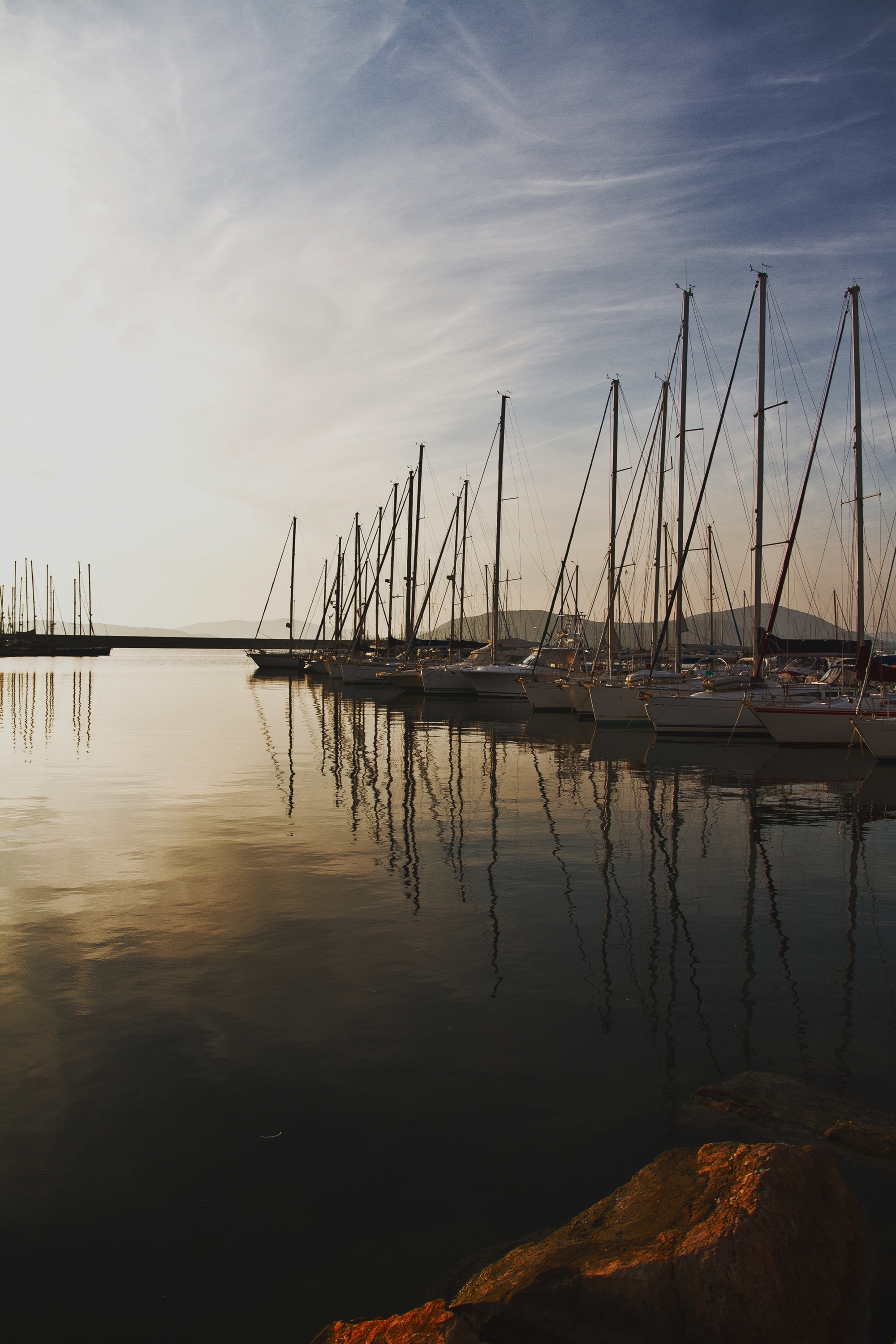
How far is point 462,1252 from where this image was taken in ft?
15.1

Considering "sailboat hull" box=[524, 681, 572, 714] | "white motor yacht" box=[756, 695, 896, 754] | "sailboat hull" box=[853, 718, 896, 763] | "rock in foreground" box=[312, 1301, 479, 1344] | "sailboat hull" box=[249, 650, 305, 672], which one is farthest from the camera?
"sailboat hull" box=[249, 650, 305, 672]

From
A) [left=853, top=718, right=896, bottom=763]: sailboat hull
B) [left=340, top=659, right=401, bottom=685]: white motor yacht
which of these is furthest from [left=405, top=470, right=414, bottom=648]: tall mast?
[left=853, top=718, right=896, bottom=763]: sailboat hull

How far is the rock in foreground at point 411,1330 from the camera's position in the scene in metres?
3.66

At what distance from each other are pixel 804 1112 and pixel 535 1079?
179 cm

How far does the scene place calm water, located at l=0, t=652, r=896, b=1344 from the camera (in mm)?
4715

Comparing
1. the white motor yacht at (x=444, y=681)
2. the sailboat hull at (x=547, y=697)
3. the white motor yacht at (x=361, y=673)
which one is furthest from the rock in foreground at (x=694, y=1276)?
the white motor yacht at (x=361, y=673)

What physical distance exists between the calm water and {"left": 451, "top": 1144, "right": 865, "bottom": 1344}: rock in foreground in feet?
1.84

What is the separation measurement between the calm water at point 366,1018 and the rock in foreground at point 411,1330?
283mm

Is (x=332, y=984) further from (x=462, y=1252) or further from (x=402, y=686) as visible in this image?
(x=402, y=686)

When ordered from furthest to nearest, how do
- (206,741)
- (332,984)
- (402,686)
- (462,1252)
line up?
(402,686), (206,741), (332,984), (462,1252)

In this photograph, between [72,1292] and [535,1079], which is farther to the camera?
[535,1079]

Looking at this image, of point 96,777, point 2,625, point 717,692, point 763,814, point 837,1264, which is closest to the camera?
point 837,1264

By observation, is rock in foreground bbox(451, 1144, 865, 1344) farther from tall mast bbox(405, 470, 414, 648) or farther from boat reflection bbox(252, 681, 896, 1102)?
tall mast bbox(405, 470, 414, 648)

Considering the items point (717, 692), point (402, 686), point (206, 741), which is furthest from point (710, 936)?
point (402, 686)
